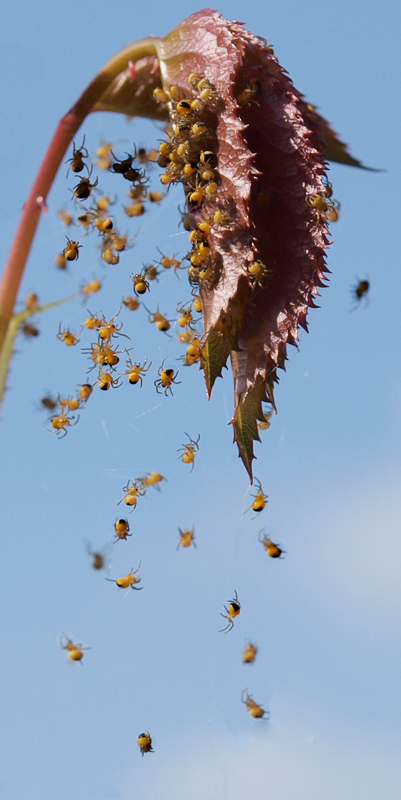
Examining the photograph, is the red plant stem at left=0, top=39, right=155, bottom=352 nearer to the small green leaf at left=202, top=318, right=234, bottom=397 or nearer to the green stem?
the green stem

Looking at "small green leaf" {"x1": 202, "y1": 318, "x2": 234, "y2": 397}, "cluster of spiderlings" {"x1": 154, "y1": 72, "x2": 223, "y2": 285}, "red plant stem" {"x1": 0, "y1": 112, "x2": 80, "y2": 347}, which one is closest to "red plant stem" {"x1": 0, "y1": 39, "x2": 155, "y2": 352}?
"red plant stem" {"x1": 0, "y1": 112, "x2": 80, "y2": 347}

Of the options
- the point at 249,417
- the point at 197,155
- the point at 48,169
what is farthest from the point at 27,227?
the point at 249,417

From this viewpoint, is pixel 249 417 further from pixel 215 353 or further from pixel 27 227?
pixel 27 227

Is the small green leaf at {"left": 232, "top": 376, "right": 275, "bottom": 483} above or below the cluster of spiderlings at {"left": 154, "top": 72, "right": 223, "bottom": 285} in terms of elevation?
below

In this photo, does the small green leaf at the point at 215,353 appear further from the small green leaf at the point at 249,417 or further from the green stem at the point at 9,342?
the green stem at the point at 9,342

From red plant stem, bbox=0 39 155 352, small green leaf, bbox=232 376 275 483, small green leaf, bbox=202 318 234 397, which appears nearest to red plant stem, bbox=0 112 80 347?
red plant stem, bbox=0 39 155 352

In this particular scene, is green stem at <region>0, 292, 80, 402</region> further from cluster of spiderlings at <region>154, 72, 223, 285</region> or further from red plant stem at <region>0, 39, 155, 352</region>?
cluster of spiderlings at <region>154, 72, 223, 285</region>

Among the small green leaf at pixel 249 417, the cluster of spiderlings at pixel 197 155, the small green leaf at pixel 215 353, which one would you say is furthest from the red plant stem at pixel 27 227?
the small green leaf at pixel 249 417


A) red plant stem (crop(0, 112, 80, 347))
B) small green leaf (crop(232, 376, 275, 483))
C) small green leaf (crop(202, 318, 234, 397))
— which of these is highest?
red plant stem (crop(0, 112, 80, 347))
